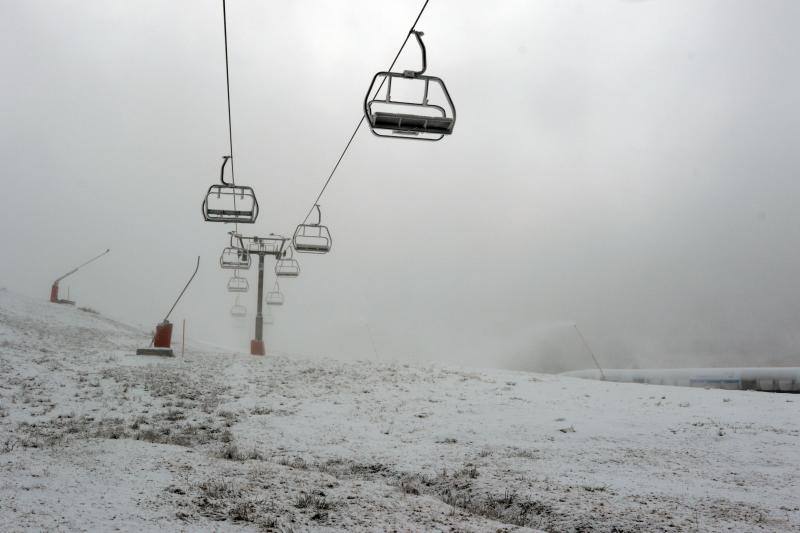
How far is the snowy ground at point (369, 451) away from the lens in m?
6.02

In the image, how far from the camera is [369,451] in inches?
386

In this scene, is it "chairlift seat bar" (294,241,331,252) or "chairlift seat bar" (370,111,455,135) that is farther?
"chairlift seat bar" (294,241,331,252)

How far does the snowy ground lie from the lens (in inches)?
237

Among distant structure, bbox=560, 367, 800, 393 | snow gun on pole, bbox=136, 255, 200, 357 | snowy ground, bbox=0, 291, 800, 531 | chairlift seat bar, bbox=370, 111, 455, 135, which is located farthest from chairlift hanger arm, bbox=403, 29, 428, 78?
distant structure, bbox=560, 367, 800, 393

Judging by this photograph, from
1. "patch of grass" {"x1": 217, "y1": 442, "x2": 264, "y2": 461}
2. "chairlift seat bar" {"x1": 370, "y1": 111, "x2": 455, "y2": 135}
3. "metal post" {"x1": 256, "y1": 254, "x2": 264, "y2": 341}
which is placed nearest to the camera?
"chairlift seat bar" {"x1": 370, "y1": 111, "x2": 455, "y2": 135}

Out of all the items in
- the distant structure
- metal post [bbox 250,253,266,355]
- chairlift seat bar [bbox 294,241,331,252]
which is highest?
chairlift seat bar [bbox 294,241,331,252]

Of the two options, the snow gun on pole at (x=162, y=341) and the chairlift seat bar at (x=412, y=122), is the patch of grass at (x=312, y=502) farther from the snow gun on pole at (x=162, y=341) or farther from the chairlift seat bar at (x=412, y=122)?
the snow gun on pole at (x=162, y=341)

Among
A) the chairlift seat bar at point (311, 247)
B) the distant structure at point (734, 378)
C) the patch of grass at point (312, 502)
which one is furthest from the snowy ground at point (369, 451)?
the distant structure at point (734, 378)

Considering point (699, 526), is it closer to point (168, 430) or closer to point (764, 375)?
point (168, 430)

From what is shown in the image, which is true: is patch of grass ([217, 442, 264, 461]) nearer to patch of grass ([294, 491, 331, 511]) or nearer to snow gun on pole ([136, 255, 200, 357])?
patch of grass ([294, 491, 331, 511])

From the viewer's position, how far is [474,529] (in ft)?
19.0

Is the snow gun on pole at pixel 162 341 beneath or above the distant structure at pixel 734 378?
above

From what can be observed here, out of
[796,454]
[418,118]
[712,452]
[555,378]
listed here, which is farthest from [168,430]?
[555,378]

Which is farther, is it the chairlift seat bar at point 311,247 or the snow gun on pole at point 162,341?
the snow gun on pole at point 162,341
